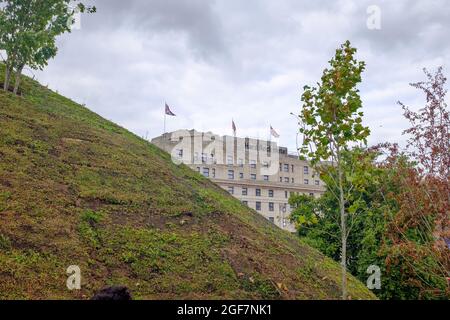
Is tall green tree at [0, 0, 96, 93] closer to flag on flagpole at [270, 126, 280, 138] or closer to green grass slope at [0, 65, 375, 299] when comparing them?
green grass slope at [0, 65, 375, 299]

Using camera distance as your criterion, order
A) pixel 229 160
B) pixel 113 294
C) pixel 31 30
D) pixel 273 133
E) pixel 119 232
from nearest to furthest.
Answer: pixel 113 294 < pixel 119 232 < pixel 31 30 < pixel 273 133 < pixel 229 160

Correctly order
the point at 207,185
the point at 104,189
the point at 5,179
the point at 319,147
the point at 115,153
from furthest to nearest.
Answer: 1. the point at 207,185
2. the point at 115,153
3. the point at 104,189
4. the point at 5,179
5. the point at 319,147

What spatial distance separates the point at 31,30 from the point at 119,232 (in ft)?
39.6

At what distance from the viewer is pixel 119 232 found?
38.1ft

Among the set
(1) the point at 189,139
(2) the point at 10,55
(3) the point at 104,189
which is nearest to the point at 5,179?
(3) the point at 104,189

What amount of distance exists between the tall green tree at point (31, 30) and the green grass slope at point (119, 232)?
2699 millimetres

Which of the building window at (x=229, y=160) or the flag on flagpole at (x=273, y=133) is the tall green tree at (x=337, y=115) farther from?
the building window at (x=229, y=160)

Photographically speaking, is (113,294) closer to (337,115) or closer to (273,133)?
(337,115)

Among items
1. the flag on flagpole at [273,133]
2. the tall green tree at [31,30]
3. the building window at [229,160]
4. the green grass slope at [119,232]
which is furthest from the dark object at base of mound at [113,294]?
the building window at [229,160]

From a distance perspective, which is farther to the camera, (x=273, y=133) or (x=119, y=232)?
(x=273, y=133)

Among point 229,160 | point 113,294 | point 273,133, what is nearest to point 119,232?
point 113,294

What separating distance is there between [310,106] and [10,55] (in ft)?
49.7
